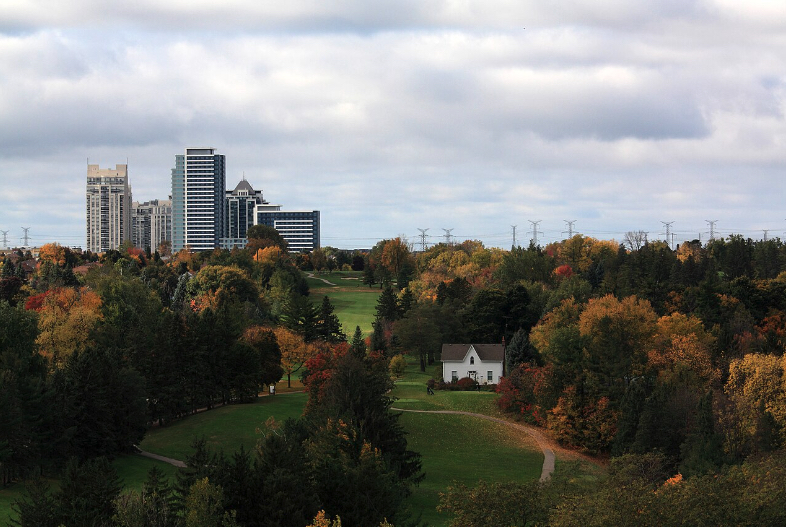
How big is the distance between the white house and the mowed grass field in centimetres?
3060

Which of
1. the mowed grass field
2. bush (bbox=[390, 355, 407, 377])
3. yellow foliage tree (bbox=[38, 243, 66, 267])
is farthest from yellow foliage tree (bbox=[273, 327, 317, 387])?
yellow foliage tree (bbox=[38, 243, 66, 267])

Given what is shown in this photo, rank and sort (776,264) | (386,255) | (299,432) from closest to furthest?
(299,432)
(776,264)
(386,255)

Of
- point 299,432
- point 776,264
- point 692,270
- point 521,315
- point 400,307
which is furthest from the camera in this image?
point 776,264

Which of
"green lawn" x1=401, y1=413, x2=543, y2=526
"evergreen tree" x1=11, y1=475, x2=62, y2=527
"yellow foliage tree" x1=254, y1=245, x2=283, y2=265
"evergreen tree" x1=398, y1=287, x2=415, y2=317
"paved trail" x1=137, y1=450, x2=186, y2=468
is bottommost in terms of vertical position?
"green lawn" x1=401, y1=413, x2=543, y2=526

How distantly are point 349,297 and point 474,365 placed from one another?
2868 inches

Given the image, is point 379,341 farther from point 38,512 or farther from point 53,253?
point 53,253

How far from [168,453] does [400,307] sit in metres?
58.2

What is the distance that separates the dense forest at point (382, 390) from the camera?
34.2 metres

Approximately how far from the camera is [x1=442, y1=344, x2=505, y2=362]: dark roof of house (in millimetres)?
89312

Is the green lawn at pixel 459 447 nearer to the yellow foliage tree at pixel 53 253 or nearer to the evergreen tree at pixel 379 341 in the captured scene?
the evergreen tree at pixel 379 341

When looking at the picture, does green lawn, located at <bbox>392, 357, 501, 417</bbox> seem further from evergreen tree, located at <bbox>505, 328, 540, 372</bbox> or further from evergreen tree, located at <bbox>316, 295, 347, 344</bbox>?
evergreen tree, located at <bbox>316, 295, 347, 344</bbox>

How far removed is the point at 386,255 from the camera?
174125 millimetres

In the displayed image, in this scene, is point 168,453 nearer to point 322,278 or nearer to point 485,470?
point 485,470

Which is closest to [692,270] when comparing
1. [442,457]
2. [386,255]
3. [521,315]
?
[521,315]
